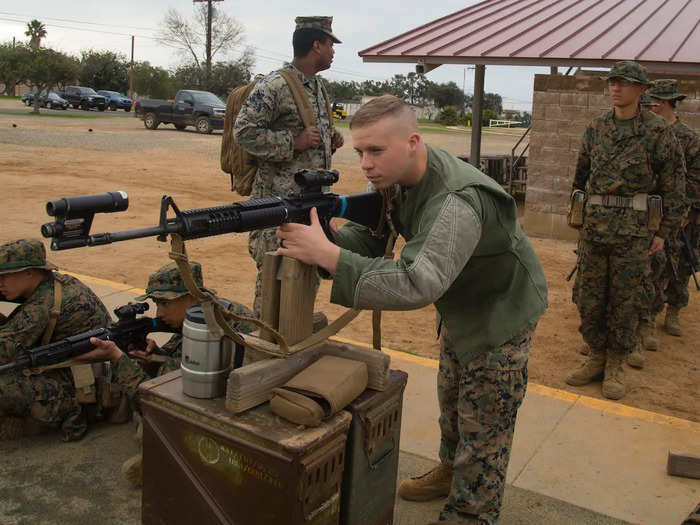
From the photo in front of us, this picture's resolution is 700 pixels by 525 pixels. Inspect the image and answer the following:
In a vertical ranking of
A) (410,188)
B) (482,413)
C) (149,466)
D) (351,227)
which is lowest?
(149,466)

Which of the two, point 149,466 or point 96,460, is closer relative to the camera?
point 149,466

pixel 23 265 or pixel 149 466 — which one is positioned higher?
pixel 23 265

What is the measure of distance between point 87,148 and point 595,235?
18.0 meters

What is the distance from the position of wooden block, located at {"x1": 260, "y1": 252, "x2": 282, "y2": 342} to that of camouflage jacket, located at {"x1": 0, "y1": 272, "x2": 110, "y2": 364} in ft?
5.31

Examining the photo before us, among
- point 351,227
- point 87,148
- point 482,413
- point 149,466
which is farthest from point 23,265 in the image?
point 87,148

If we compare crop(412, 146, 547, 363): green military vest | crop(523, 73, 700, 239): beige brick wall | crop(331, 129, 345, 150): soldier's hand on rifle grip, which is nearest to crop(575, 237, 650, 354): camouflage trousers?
crop(331, 129, 345, 150): soldier's hand on rifle grip

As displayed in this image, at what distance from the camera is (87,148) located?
20.1 meters

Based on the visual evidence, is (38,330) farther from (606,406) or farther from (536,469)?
(606,406)

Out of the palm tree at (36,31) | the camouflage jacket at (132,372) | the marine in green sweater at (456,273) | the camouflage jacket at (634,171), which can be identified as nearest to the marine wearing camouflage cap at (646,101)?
the camouflage jacket at (634,171)

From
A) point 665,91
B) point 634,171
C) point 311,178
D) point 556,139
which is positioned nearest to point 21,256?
point 311,178

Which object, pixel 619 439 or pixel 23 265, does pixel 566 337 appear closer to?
pixel 619 439

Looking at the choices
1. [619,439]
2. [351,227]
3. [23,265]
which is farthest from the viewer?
[619,439]

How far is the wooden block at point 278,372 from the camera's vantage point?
234 centimetres

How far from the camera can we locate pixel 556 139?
387 inches
